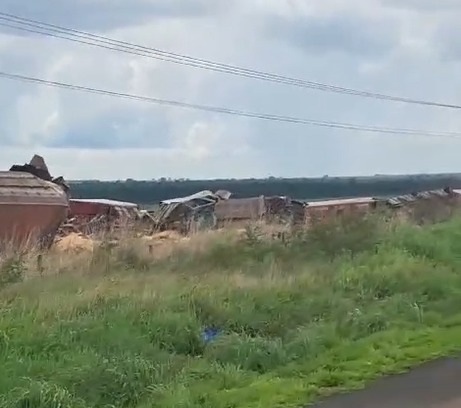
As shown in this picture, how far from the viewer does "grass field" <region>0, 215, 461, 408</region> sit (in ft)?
27.3

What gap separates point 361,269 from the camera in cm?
1485

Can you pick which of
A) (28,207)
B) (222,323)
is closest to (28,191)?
(28,207)

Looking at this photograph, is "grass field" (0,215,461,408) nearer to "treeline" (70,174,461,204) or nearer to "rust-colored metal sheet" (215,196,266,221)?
"rust-colored metal sheet" (215,196,266,221)

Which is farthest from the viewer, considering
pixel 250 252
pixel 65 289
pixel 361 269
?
pixel 250 252

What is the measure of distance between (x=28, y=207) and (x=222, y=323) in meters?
13.1

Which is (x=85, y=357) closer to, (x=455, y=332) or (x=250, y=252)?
(x=455, y=332)

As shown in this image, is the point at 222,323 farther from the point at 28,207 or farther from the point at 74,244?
the point at 28,207

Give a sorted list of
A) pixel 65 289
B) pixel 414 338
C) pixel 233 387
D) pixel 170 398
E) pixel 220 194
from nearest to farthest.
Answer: pixel 170 398 < pixel 233 387 < pixel 414 338 < pixel 65 289 < pixel 220 194

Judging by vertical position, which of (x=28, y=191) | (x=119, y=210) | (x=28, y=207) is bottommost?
(x=119, y=210)

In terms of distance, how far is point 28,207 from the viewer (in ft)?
76.3

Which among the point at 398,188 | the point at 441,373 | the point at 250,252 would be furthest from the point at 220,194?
the point at 398,188

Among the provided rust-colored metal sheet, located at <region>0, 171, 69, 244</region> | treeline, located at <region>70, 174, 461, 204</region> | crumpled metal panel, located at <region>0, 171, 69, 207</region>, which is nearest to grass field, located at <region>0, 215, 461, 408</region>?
rust-colored metal sheet, located at <region>0, 171, 69, 244</region>

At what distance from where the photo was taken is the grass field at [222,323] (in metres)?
8.32

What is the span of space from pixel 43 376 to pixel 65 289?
15.7ft
